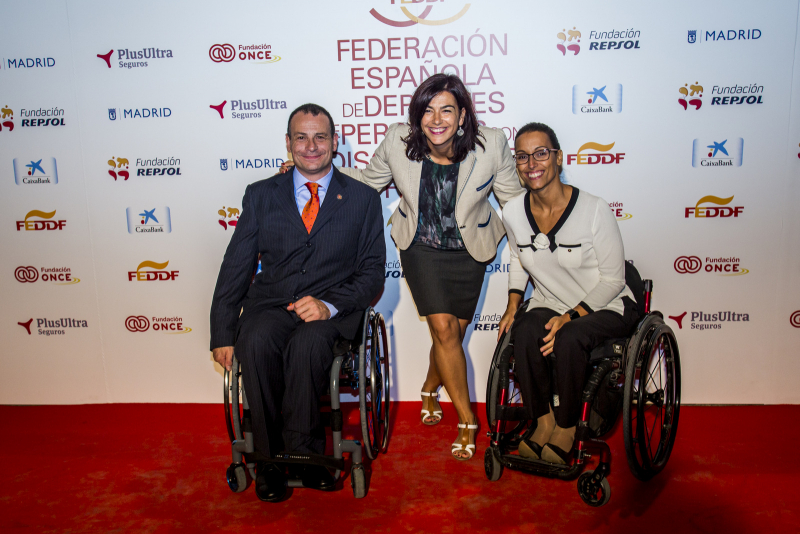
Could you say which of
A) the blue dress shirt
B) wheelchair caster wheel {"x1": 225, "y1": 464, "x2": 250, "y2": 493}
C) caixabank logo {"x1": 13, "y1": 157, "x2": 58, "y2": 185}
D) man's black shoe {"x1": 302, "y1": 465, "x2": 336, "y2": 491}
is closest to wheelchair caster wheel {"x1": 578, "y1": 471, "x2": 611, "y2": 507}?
man's black shoe {"x1": 302, "y1": 465, "x2": 336, "y2": 491}

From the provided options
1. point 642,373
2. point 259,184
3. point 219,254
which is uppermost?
point 259,184

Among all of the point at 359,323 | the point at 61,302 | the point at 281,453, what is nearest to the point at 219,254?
the point at 61,302

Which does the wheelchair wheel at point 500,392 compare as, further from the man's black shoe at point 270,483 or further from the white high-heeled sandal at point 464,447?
the man's black shoe at point 270,483

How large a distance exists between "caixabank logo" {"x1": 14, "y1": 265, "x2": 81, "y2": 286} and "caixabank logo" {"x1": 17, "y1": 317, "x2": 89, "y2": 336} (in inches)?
9.9

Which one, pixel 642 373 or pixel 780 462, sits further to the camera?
pixel 780 462

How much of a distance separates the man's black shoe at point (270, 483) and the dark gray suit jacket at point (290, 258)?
600 mm

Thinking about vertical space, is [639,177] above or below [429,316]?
above

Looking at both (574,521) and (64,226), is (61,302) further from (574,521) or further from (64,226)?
(574,521)

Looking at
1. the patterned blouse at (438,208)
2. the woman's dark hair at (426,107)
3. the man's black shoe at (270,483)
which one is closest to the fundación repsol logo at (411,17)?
the woman's dark hair at (426,107)

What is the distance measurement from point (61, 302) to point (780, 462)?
4246 mm

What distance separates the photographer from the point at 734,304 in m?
3.15

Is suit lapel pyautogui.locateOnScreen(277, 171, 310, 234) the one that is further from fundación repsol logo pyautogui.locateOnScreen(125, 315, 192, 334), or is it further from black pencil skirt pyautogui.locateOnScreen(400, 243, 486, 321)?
fundación repsol logo pyautogui.locateOnScreen(125, 315, 192, 334)

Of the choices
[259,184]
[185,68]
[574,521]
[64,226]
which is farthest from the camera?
[64,226]

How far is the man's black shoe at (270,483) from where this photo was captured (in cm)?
220
